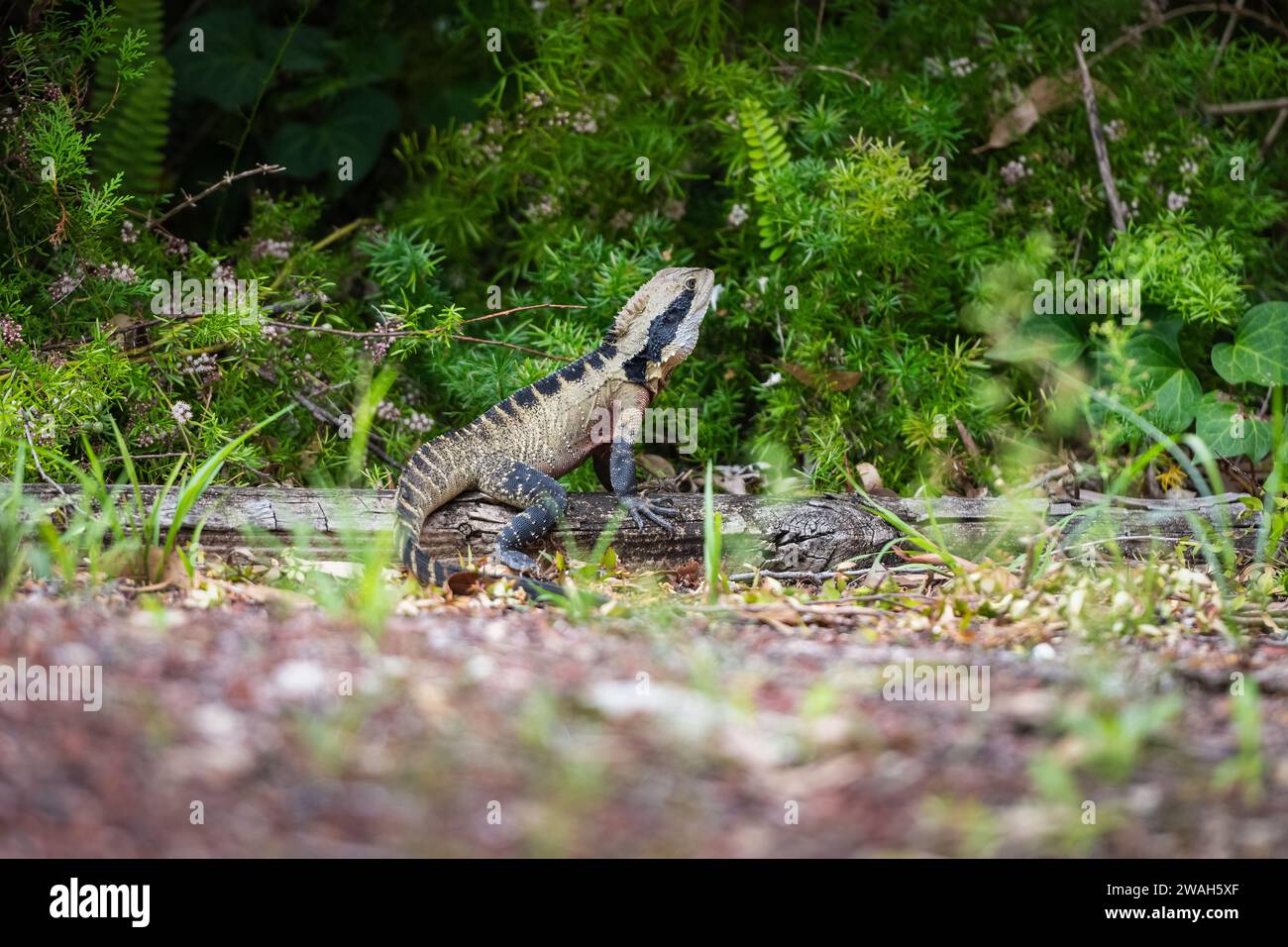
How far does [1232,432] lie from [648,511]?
9.25 ft

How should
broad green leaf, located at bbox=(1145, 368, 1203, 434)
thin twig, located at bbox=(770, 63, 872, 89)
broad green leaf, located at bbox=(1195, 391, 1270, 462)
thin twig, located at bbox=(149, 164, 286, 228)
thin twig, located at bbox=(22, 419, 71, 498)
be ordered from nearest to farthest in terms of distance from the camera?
thin twig, located at bbox=(22, 419, 71, 498)
thin twig, located at bbox=(149, 164, 286, 228)
broad green leaf, located at bbox=(1195, 391, 1270, 462)
broad green leaf, located at bbox=(1145, 368, 1203, 434)
thin twig, located at bbox=(770, 63, 872, 89)

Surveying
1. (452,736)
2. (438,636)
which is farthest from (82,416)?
(452,736)

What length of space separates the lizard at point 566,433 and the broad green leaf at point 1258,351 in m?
2.57

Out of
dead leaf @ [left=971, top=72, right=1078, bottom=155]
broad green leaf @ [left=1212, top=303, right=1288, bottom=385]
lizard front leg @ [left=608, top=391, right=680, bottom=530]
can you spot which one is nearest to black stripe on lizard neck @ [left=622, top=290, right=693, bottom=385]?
lizard front leg @ [left=608, top=391, right=680, bottom=530]

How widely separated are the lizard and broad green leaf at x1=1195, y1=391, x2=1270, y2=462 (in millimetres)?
2455

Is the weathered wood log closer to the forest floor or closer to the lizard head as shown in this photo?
the lizard head

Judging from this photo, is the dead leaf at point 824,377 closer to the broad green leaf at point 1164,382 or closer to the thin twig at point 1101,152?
the broad green leaf at point 1164,382

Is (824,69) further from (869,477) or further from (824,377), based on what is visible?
(869,477)

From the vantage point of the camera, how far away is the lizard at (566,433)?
4.83 metres

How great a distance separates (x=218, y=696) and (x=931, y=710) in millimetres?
1523

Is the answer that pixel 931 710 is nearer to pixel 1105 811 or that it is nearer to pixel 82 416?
pixel 1105 811

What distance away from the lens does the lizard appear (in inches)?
190
